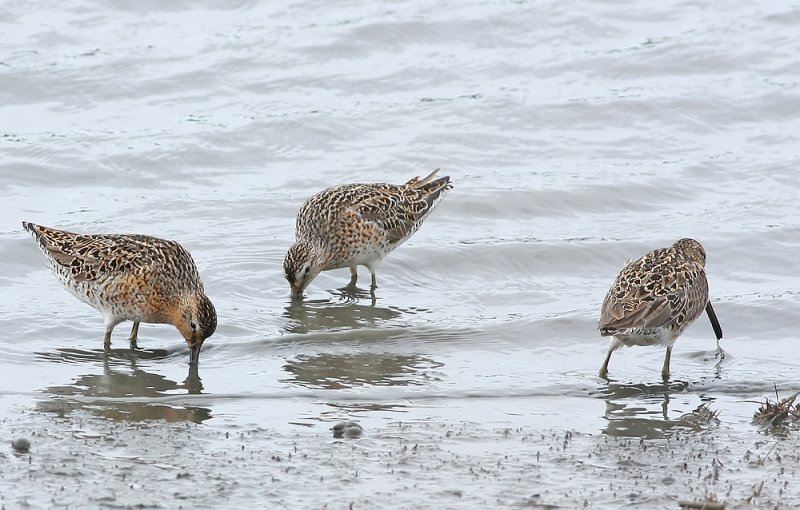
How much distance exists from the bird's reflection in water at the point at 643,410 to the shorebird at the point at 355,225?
336 centimetres

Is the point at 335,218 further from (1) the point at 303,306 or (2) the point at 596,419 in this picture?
(2) the point at 596,419

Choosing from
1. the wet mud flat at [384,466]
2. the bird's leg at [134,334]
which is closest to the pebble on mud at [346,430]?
the wet mud flat at [384,466]

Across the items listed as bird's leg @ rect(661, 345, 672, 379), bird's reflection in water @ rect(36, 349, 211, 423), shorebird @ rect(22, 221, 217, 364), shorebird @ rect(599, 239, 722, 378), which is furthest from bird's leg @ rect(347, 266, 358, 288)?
bird's leg @ rect(661, 345, 672, 379)

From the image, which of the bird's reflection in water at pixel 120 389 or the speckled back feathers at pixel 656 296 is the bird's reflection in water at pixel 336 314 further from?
the speckled back feathers at pixel 656 296

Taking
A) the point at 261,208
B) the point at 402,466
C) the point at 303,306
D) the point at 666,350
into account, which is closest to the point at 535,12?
the point at 261,208

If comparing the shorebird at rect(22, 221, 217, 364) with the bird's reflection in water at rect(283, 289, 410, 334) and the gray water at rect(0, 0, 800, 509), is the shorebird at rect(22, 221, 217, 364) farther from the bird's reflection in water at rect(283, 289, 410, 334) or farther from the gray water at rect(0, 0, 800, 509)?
the bird's reflection in water at rect(283, 289, 410, 334)

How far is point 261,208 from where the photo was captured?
12.4m

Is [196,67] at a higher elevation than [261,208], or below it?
higher

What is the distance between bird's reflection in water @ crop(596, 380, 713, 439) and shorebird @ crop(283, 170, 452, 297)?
336 cm

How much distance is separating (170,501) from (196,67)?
35.0 feet

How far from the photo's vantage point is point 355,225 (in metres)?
11.2

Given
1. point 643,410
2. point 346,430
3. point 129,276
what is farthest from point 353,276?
point 346,430

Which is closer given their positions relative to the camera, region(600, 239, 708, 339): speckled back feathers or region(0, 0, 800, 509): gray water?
region(0, 0, 800, 509): gray water

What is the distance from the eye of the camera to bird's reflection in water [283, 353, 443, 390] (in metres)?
8.34
